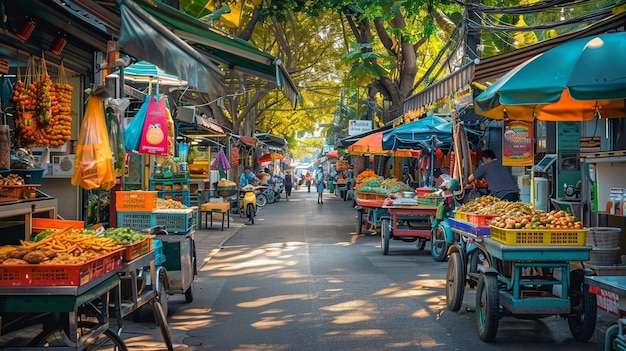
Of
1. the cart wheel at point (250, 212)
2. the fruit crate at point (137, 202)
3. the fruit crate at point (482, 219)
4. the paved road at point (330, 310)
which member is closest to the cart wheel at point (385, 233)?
the paved road at point (330, 310)

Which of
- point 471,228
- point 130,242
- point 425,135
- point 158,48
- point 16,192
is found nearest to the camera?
point 158,48

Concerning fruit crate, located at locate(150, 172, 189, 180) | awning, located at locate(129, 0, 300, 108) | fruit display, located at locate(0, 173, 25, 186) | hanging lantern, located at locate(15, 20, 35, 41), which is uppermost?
hanging lantern, located at locate(15, 20, 35, 41)

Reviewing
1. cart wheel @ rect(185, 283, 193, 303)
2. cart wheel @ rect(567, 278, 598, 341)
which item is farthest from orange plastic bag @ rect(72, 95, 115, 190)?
cart wheel @ rect(567, 278, 598, 341)

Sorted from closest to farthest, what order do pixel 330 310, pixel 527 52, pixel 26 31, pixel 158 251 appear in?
pixel 26 31, pixel 158 251, pixel 330 310, pixel 527 52

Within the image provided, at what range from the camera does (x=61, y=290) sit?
4.27 m

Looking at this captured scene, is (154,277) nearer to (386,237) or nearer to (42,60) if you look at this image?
(42,60)

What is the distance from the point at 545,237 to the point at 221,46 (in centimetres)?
408

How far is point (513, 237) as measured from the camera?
21.6ft

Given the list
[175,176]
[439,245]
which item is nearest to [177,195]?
[175,176]

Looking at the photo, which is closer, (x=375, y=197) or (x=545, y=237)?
(x=545, y=237)

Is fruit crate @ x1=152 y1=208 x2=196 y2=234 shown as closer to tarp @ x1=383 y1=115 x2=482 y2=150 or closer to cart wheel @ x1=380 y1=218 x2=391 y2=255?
cart wheel @ x1=380 y1=218 x2=391 y2=255

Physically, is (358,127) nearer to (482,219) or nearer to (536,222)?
(482,219)

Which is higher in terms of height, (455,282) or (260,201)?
(260,201)

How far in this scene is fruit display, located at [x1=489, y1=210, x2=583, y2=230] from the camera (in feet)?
22.0
